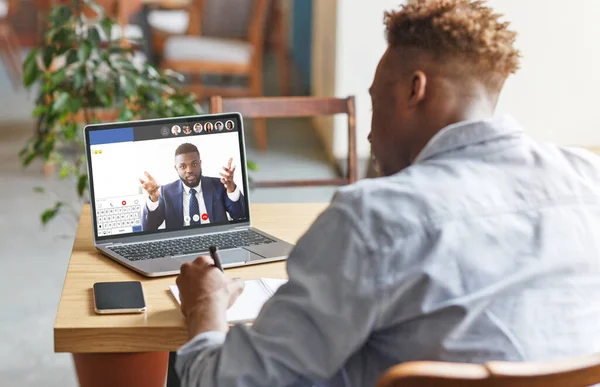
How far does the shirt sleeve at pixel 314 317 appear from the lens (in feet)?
3.34

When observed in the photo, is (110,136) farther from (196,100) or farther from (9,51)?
(9,51)

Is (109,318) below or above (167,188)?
below

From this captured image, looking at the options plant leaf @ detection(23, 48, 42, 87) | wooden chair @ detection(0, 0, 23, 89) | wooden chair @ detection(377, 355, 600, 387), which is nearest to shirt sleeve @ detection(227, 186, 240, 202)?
wooden chair @ detection(377, 355, 600, 387)

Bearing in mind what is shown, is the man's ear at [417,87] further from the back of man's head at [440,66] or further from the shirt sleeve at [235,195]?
the shirt sleeve at [235,195]

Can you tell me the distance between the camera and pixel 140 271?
4.93 feet

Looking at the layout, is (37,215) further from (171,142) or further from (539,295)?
(539,295)

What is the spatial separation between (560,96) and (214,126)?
2732 mm

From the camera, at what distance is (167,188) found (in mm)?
1672

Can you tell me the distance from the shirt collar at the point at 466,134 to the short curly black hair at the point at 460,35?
7 centimetres

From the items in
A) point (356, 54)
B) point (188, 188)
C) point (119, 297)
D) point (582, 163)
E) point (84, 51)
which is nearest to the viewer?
point (582, 163)

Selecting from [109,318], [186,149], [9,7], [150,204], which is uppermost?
[9,7]

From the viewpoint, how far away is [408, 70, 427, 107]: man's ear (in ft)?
3.77

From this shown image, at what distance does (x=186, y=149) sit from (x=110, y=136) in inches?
5.9

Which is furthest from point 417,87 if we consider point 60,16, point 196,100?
point 196,100
